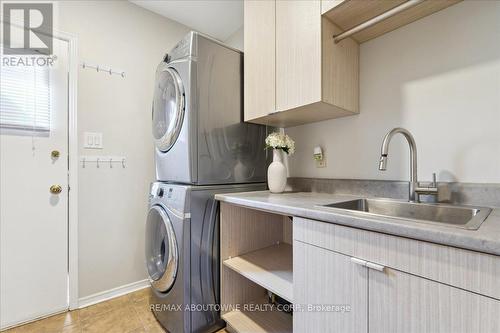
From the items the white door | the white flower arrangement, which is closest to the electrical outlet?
the white flower arrangement

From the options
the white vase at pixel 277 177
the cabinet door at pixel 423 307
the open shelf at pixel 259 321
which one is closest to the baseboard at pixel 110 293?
the open shelf at pixel 259 321

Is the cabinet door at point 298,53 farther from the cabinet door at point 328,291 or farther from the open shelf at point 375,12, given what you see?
the cabinet door at point 328,291

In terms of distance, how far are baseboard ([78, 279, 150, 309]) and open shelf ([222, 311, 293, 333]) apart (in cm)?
103

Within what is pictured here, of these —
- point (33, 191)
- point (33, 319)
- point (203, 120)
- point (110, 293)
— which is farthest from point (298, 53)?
point (33, 319)

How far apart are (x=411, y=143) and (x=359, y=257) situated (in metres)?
0.67

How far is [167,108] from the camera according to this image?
156cm

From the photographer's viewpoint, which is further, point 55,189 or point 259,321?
point 55,189

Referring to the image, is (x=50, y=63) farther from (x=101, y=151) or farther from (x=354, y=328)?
(x=354, y=328)

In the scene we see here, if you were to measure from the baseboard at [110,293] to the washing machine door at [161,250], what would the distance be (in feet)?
1.77

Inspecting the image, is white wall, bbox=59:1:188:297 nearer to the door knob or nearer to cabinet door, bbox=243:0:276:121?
the door knob

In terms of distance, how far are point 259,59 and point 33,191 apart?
1.83m

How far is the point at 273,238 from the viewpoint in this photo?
172 cm

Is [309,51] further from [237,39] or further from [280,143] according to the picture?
[237,39]

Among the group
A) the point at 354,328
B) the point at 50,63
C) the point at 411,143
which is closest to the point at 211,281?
the point at 354,328
